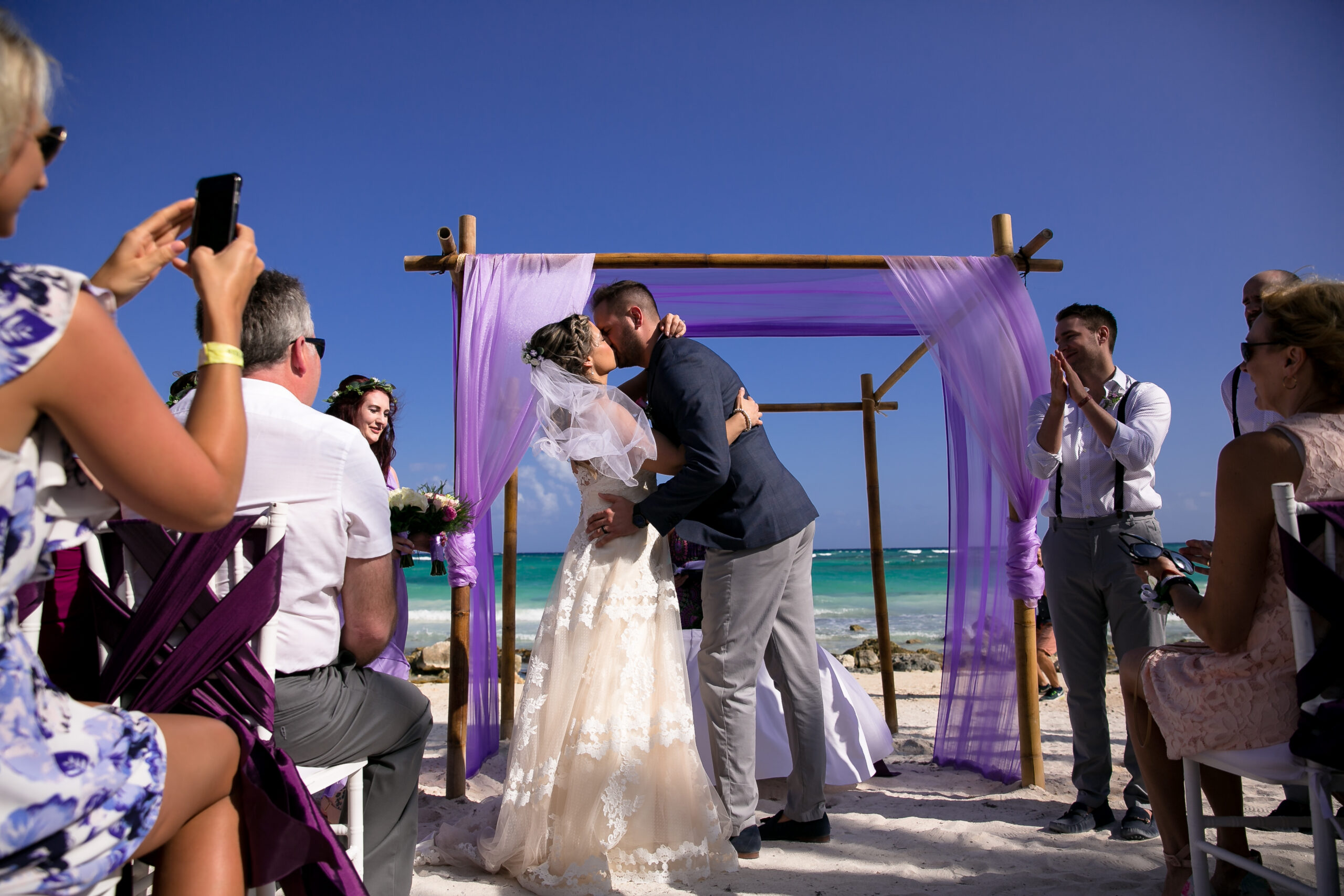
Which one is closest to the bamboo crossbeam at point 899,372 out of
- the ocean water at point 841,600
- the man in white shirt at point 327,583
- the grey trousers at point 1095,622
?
the grey trousers at point 1095,622

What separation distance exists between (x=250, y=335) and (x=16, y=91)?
1198 mm

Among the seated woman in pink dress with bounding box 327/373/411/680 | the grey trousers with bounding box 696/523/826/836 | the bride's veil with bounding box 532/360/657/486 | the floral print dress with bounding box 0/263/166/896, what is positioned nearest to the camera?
the floral print dress with bounding box 0/263/166/896

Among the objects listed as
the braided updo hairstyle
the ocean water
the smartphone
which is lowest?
the ocean water

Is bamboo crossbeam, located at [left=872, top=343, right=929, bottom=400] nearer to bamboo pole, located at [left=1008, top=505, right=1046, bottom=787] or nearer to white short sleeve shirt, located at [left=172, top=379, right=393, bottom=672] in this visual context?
bamboo pole, located at [left=1008, top=505, right=1046, bottom=787]

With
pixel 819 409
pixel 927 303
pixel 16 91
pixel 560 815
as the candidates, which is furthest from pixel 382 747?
pixel 819 409

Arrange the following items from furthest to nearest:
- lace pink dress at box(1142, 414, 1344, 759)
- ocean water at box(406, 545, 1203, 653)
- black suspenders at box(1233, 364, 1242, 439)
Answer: ocean water at box(406, 545, 1203, 653), black suspenders at box(1233, 364, 1242, 439), lace pink dress at box(1142, 414, 1344, 759)

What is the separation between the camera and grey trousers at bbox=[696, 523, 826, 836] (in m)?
3.08

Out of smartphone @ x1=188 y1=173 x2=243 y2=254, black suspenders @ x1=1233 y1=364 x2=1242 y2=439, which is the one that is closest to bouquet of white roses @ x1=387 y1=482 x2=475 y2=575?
smartphone @ x1=188 y1=173 x2=243 y2=254

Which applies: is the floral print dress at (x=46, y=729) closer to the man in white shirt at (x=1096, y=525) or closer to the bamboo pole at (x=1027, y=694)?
the man in white shirt at (x=1096, y=525)

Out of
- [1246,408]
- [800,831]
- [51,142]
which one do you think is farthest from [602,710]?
[1246,408]

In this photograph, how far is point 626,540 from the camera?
3.09 metres

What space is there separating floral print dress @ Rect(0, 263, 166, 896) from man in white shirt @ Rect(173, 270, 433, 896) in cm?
79

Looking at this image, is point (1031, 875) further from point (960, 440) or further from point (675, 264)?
point (675, 264)

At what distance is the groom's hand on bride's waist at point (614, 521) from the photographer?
3.06 meters
